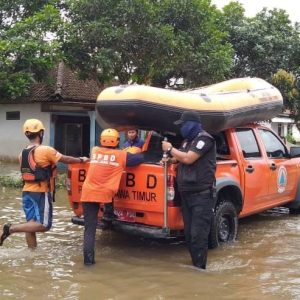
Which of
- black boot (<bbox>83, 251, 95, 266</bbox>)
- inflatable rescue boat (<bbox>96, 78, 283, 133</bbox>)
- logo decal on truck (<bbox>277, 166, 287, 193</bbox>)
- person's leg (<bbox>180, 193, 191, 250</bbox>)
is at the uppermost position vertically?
inflatable rescue boat (<bbox>96, 78, 283, 133</bbox>)

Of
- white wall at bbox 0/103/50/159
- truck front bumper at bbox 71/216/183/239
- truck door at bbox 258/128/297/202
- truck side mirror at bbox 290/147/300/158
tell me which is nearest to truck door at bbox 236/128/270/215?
truck door at bbox 258/128/297/202

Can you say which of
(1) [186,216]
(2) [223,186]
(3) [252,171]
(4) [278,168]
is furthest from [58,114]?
(1) [186,216]

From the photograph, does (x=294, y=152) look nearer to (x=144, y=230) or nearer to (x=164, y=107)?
(x=164, y=107)

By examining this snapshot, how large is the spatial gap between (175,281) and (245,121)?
2710mm

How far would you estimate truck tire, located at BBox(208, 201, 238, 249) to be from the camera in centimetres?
621

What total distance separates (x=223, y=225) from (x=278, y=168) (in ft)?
5.14

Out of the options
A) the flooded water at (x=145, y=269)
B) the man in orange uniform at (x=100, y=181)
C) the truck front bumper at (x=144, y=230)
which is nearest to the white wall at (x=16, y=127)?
the flooded water at (x=145, y=269)

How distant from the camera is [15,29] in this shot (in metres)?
13.2

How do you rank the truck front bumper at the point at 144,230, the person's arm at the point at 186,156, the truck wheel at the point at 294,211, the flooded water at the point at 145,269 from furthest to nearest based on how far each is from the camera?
the truck wheel at the point at 294,211
the truck front bumper at the point at 144,230
the person's arm at the point at 186,156
the flooded water at the point at 145,269

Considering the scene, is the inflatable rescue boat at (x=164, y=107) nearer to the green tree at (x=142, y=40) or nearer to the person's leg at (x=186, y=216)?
the person's leg at (x=186, y=216)

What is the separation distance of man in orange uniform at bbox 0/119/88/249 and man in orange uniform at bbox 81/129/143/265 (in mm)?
528

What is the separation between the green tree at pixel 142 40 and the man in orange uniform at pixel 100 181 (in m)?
8.31

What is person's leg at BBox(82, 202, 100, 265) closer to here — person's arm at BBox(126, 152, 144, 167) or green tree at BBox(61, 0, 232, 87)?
person's arm at BBox(126, 152, 144, 167)

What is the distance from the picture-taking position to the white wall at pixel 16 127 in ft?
65.7
